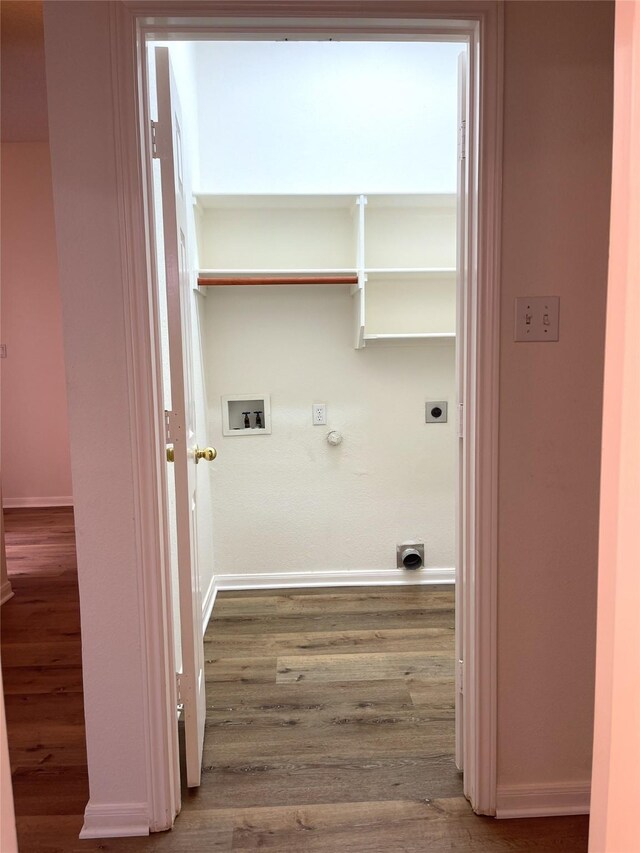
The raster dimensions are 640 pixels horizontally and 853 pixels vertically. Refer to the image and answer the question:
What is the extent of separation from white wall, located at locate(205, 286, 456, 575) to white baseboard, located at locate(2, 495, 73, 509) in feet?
8.45

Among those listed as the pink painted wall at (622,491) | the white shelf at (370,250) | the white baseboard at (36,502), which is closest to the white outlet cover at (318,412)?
the white shelf at (370,250)

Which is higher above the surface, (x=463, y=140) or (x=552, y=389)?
(x=463, y=140)

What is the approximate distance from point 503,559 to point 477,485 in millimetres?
227

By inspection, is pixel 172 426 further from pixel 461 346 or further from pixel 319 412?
pixel 319 412

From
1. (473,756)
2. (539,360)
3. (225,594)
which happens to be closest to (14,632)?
(225,594)

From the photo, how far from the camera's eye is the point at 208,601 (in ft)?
10.2

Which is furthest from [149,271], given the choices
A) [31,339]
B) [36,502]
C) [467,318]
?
[36,502]

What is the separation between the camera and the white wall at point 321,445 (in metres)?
3.27

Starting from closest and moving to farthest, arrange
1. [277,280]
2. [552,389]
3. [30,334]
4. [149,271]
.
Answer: [149,271] → [552,389] → [277,280] → [30,334]

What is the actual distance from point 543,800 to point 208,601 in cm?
185

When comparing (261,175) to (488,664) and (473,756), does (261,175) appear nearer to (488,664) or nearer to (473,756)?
(488,664)

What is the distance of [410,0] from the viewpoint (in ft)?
4.83

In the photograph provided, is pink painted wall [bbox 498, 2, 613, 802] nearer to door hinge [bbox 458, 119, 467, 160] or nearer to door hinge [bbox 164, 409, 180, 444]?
door hinge [bbox 458, 119, 467, 160]

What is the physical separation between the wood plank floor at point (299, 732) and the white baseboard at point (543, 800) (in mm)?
26
